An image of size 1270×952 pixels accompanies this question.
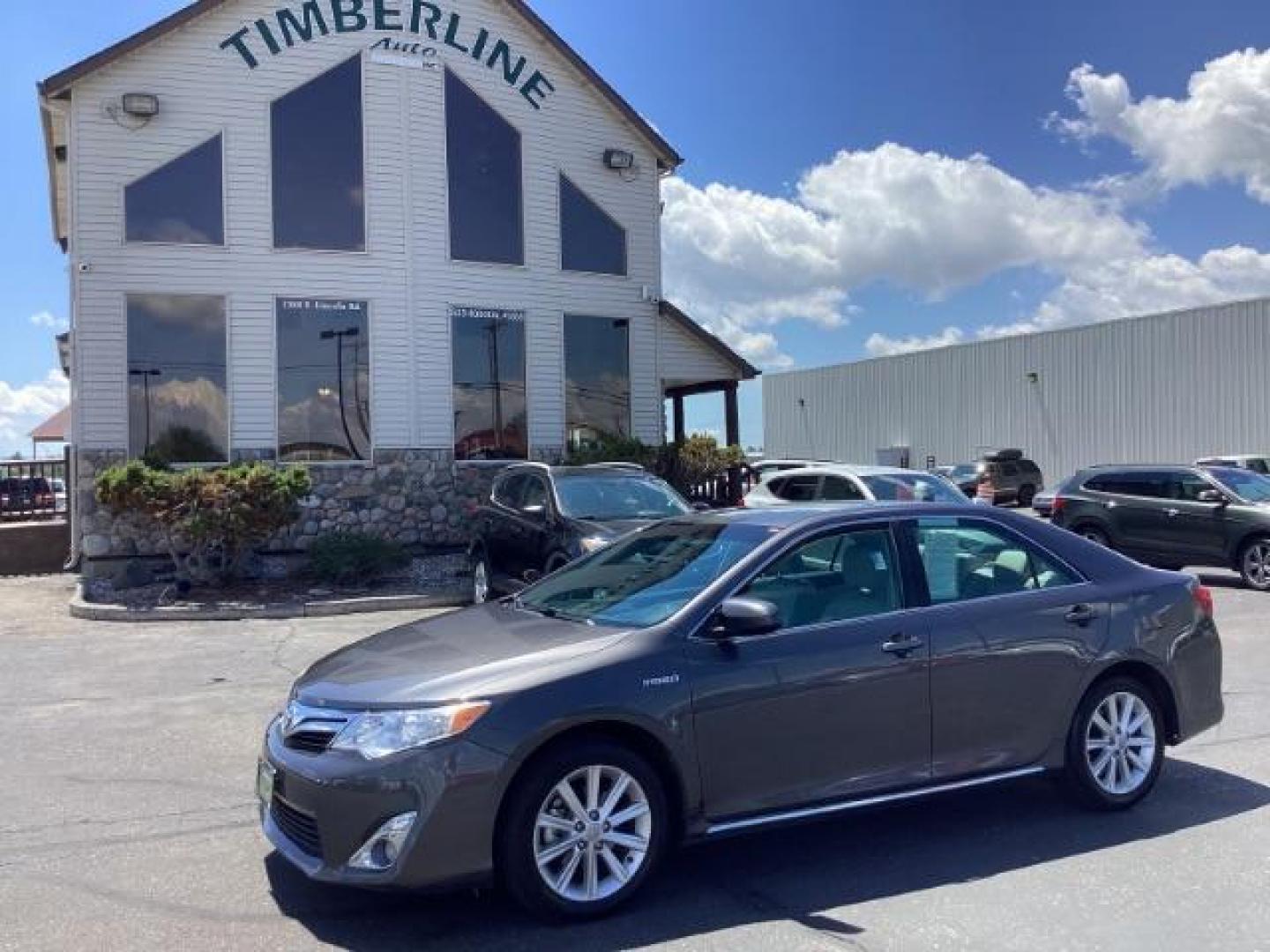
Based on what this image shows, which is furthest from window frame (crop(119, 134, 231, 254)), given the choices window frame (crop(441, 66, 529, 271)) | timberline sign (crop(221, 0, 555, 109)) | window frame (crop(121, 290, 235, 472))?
window frame (crop(441, 66, 529, 271))

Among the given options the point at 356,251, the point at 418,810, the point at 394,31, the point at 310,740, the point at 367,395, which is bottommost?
the point at 418,810

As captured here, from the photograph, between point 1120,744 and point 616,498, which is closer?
point 1120,744

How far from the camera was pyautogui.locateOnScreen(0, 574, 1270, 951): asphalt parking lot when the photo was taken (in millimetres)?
4137

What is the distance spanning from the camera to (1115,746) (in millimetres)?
5465

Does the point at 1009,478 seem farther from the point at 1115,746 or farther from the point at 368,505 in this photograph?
the point at 1115,746

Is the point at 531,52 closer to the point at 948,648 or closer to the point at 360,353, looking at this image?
the point at 360,353

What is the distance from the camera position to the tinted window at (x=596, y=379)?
18594 millimetres

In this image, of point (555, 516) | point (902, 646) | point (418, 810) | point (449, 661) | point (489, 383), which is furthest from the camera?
point (489, 383)

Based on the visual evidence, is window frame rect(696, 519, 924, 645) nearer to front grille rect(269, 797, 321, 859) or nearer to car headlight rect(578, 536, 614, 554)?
front grille rect(269, 797, 321, 859)

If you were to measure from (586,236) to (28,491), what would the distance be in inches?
436

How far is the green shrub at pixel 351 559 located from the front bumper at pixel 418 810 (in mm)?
A: 10571

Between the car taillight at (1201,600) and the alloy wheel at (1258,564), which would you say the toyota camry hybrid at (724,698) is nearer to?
the car taillight at (1201,600)

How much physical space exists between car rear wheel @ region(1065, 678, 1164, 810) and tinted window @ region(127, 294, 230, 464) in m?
13.3

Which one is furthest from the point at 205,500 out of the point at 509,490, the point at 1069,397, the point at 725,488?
the point at 1069,397
